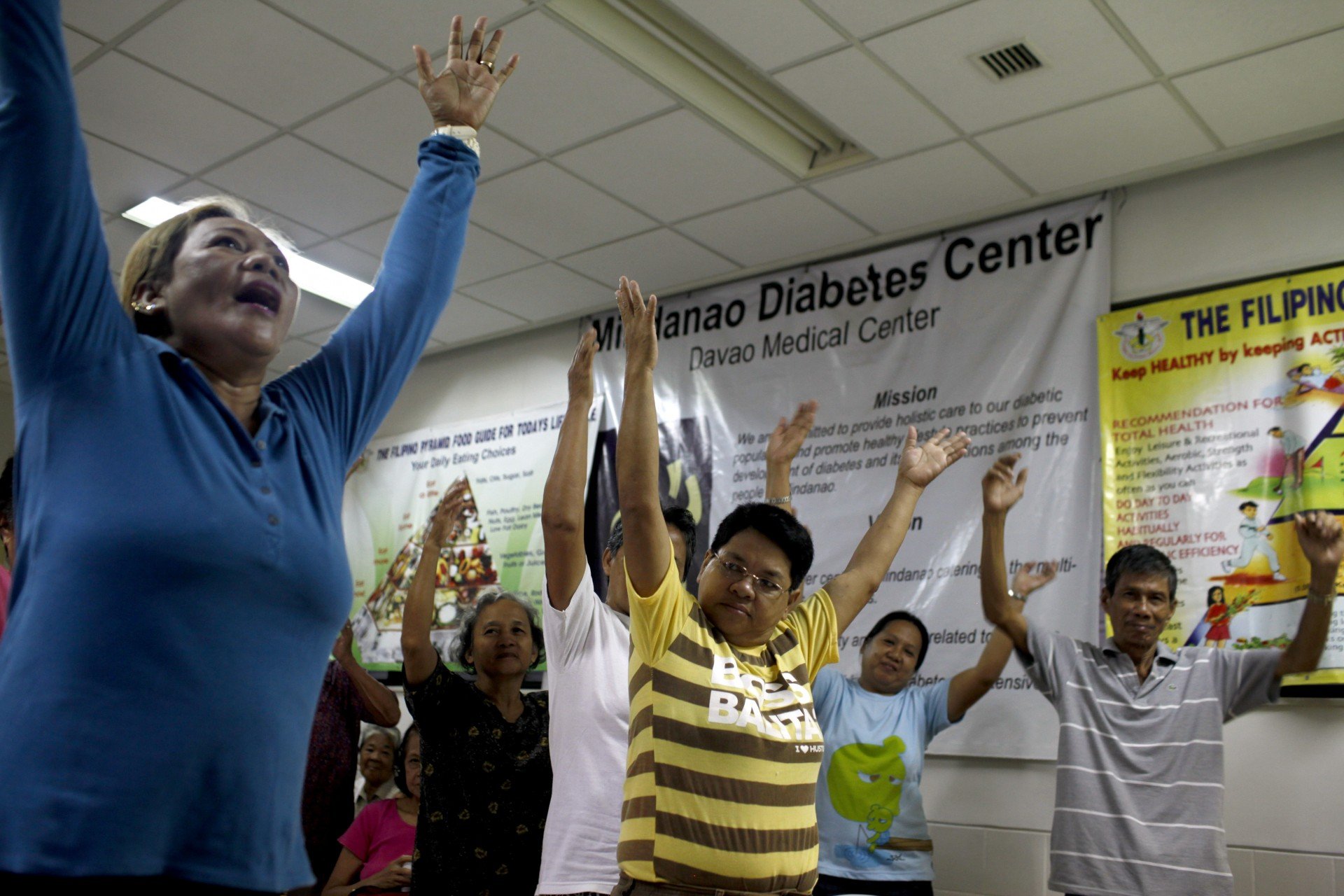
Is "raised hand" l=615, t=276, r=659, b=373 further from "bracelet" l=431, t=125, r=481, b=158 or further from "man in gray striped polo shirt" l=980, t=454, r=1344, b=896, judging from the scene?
"man in gray striped polo shirt" l=980, t=454, r=1344, b=896

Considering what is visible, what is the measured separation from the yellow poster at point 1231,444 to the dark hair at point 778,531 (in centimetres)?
212

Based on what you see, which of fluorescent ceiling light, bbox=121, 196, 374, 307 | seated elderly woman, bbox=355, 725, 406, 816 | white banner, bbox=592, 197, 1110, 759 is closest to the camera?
white banner, bbox=592, 197, 1110, 759

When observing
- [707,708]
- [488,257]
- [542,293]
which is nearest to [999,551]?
[707,708]

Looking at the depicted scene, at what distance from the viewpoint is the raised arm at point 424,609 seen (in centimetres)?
262

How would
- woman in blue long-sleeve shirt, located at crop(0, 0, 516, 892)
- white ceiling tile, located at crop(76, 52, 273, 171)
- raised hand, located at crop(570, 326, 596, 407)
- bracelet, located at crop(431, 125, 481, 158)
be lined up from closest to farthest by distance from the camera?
woman in blue long-sleeve shirt, located at crop(0, 0, 516, 892) → bracelet, located at crop(431, 125, 481, 158) → raised hand, located at crop(570, 326, 596, 407) → white ceiling tile, located at crop(76, 52, 273, 171)

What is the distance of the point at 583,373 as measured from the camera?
6.54 ft

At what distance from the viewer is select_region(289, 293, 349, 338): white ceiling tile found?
5.46 metres

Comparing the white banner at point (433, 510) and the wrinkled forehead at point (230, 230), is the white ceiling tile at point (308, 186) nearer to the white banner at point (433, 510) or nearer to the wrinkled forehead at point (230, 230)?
the white banner at point (433, 510)

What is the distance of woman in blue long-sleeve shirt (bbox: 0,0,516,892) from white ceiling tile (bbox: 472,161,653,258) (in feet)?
11.0

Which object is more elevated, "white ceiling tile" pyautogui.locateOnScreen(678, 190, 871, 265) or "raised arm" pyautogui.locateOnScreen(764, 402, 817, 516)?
"white ceiling tile" pyautogui.locateOnScreen(678, 190, 871, 265)

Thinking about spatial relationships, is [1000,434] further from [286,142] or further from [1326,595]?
[286,142]

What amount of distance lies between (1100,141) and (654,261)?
6.26 feet

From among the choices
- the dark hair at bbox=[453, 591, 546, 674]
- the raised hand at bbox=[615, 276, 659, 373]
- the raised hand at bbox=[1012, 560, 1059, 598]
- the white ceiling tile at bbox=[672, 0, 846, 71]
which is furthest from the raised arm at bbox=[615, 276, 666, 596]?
the raised hand at bbox=[1012, 560, 1059, 598]

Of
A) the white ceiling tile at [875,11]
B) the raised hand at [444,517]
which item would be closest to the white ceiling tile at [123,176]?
the raised hand at [444,517]
